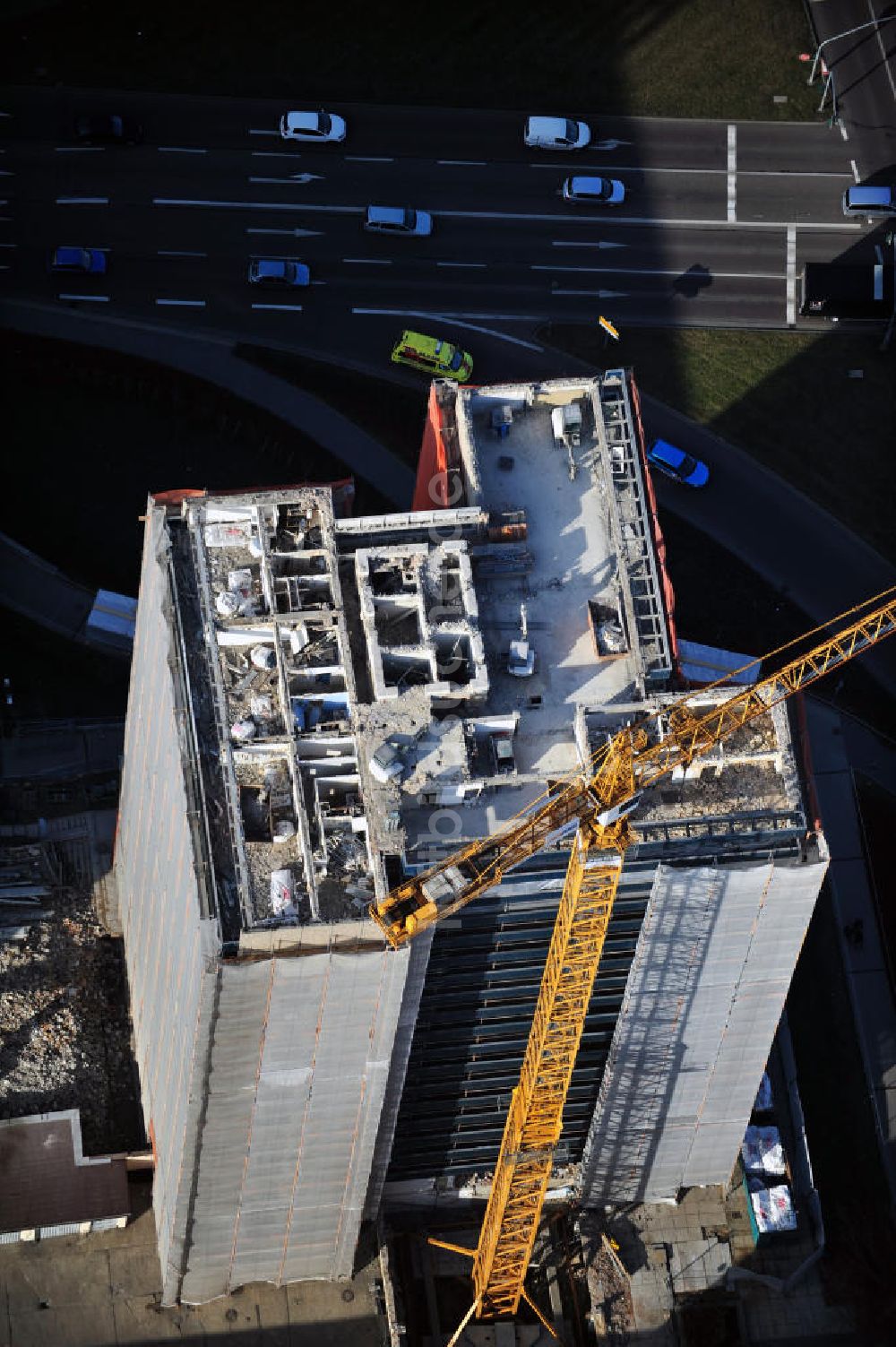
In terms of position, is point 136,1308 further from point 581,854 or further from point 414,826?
point 581,854

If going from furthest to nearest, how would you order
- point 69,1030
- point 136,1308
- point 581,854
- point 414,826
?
point 69,1030
point 136,1308
point 414,826
point 581,854

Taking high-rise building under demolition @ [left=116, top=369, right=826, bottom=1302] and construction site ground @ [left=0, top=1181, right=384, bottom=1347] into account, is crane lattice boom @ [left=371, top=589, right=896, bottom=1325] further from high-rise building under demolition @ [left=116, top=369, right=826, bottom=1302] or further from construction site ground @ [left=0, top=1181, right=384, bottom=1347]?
construction site ground @ [left=0, top=1181, right=384, bottom=1347]

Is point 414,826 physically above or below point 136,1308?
above

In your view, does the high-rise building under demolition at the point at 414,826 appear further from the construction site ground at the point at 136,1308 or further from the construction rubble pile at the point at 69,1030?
the construction rubble pile at the point at 69,1030

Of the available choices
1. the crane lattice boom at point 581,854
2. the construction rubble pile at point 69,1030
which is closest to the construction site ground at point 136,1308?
the construction rubble pile at point 69,1030

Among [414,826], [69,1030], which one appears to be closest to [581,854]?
[414,826]

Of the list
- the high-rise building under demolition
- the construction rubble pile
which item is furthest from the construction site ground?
the construction rubble pile

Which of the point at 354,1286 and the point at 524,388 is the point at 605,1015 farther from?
the point at 524,388

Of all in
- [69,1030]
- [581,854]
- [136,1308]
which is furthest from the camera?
[69,1030]
